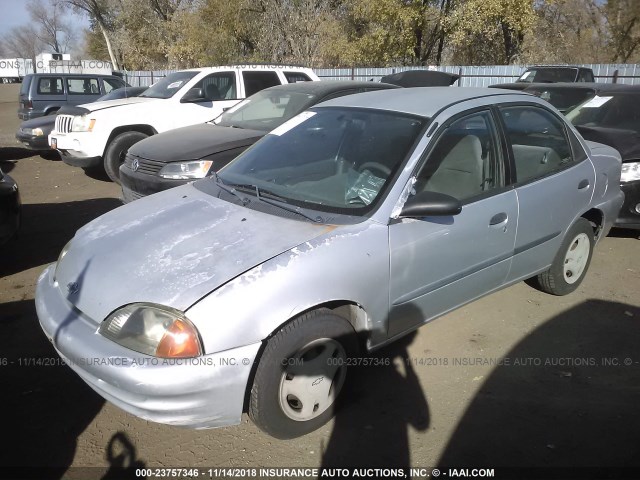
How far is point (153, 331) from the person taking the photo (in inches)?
94.6

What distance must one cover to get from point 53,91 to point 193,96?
6.67 m

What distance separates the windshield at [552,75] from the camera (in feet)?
50.2

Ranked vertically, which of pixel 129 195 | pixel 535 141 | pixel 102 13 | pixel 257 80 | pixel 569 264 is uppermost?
pixel 102 13

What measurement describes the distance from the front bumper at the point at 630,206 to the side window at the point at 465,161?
2545mm

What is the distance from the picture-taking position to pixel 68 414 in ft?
9.77

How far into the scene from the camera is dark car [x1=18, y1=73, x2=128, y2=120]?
41.9 feet

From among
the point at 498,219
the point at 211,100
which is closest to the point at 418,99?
the point at 498,219

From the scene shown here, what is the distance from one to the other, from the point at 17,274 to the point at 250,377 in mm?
3487

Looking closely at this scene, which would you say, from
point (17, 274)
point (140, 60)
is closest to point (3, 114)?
point (140, 60)

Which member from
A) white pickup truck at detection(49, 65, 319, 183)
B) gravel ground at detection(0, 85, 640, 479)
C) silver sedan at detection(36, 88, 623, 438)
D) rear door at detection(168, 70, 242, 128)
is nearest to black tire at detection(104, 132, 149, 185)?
white pickup truck at detection(49, 65, 319, 183)

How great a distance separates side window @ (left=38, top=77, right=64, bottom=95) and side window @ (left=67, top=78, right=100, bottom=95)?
0.20 metres

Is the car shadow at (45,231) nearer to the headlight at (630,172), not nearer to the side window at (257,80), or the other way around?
the side window at (257,80)

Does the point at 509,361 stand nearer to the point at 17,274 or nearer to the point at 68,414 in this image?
the point at 68,414

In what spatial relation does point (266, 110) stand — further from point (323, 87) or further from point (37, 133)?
point (37, 133)
